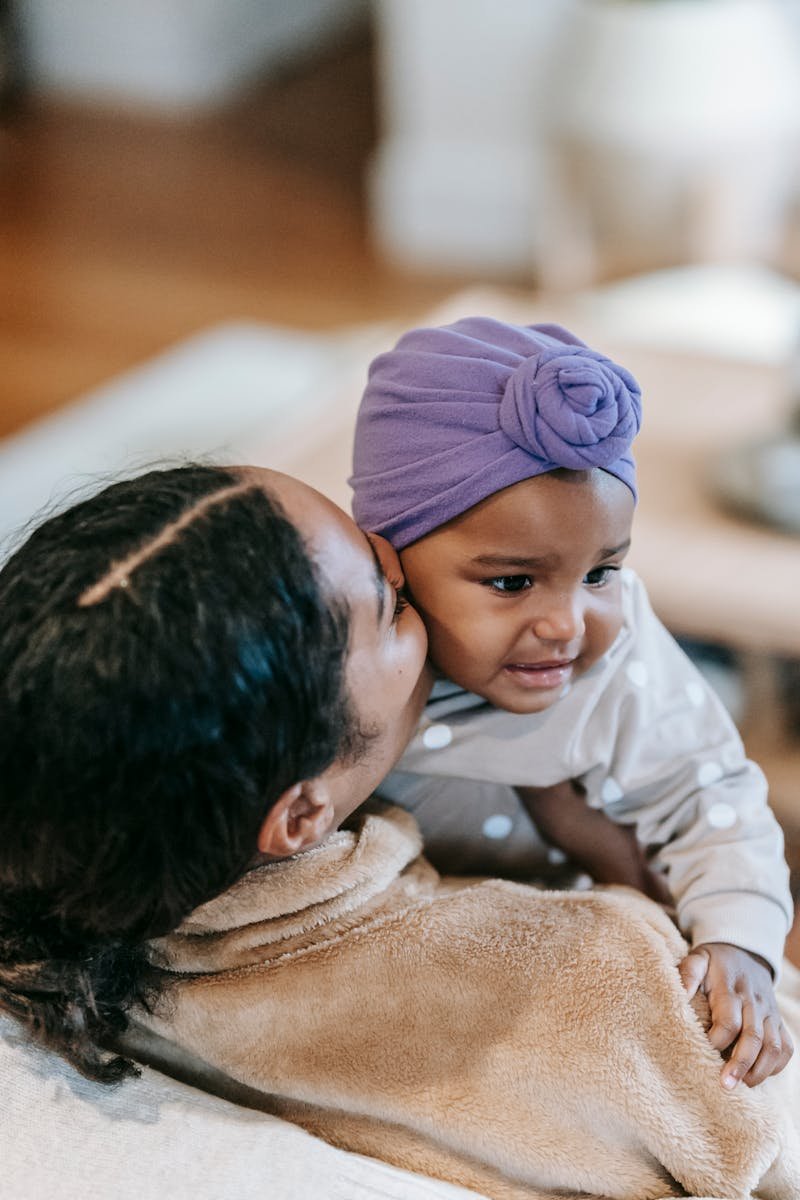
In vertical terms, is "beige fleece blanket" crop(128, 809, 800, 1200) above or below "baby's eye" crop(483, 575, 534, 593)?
below

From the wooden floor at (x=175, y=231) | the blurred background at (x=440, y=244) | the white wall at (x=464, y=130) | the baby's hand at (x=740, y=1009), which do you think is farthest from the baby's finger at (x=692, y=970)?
the white wall at (x=464, y=130)

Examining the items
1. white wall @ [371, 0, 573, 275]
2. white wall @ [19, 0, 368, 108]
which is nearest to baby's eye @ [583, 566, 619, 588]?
white wall @ [371, 0, 573, 275]

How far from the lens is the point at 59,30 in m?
4.93

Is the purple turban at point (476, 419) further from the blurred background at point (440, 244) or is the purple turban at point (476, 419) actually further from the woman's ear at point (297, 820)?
the blurred background at point (440, 244)

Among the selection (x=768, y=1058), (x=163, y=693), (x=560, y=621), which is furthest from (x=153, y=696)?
(x=768, y=1058)

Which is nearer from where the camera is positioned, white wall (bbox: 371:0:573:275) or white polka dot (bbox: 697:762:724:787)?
white polka dot (bbox: 697:762:724:787)

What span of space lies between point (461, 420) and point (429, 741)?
184mm

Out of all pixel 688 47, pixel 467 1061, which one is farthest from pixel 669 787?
pixel 688 47

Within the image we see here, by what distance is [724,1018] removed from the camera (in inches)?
25.0

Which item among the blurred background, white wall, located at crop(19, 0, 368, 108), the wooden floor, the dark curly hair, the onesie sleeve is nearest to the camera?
the dark curly hair

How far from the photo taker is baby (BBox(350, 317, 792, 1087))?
66 cm

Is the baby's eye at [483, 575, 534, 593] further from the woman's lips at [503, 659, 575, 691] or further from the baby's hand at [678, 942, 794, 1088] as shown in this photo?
the baby's hand at [678, 942, 794, 1088]

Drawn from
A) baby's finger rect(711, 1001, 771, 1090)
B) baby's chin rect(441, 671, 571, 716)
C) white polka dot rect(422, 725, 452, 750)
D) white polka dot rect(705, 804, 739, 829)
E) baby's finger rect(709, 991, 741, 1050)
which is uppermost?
baby's chin rect(441, 671, 571, 716)

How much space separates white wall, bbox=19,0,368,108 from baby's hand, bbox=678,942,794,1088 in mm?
4657
